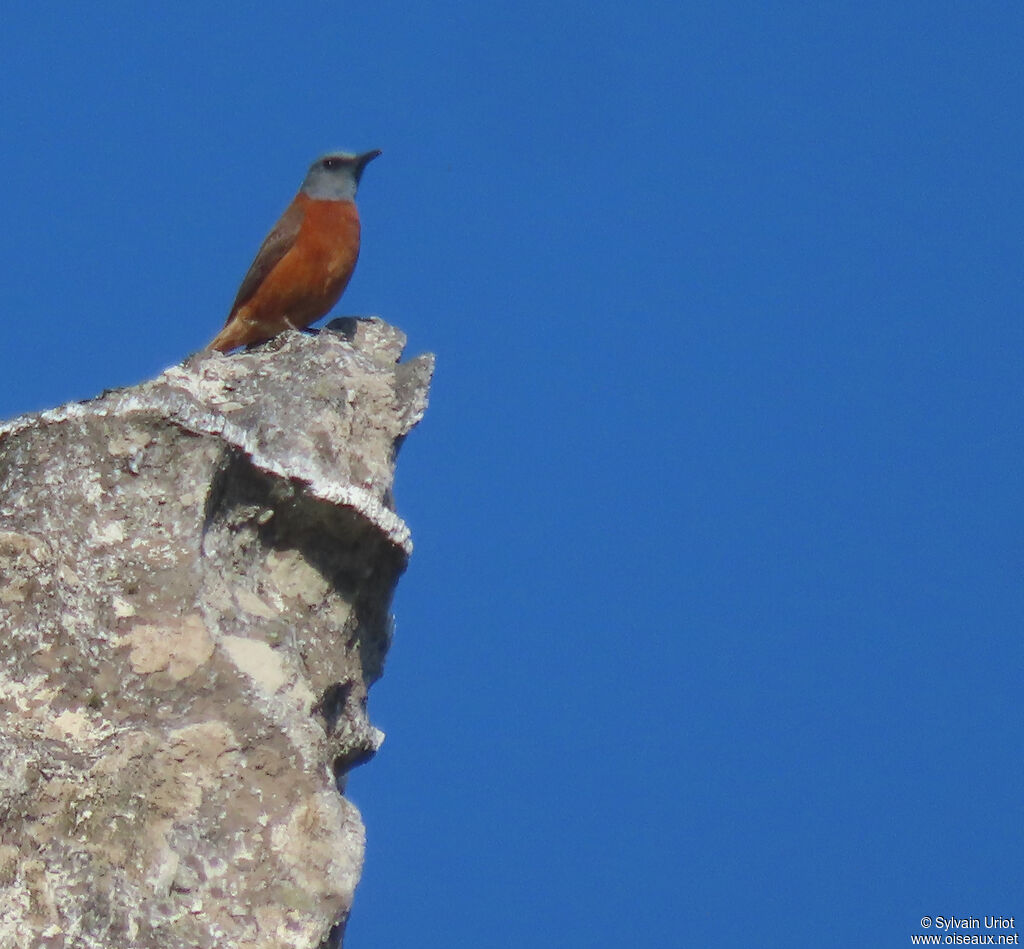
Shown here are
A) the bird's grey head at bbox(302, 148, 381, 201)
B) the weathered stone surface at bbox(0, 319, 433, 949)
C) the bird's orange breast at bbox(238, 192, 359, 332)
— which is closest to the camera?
the weathered stone surface at bbox(0, 319, 433, 949)

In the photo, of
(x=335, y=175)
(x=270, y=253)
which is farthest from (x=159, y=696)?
(x=335, y=175)

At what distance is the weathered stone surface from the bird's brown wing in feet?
17.7

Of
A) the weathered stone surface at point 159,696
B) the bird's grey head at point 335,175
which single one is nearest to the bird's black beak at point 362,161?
the bird's grey head at point 335,175

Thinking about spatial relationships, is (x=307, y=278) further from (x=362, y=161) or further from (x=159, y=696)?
(x=159, y=696)

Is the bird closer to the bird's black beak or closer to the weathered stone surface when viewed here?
the bird's black beak

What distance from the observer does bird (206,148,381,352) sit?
10539 millimetres

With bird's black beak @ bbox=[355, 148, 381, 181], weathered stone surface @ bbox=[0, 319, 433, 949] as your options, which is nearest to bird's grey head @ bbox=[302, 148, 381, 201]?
bird's black beak @ bbox=[355, 148, 381, 181]

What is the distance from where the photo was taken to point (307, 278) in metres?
10.5

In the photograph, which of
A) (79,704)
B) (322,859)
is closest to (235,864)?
(322,859)

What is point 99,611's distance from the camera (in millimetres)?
4836

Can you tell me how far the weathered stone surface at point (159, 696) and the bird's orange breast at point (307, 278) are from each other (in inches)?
204

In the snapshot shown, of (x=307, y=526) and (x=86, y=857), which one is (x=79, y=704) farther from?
(x=307, y=526)

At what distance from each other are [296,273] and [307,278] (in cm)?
9

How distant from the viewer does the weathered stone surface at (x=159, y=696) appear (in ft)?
14.8
